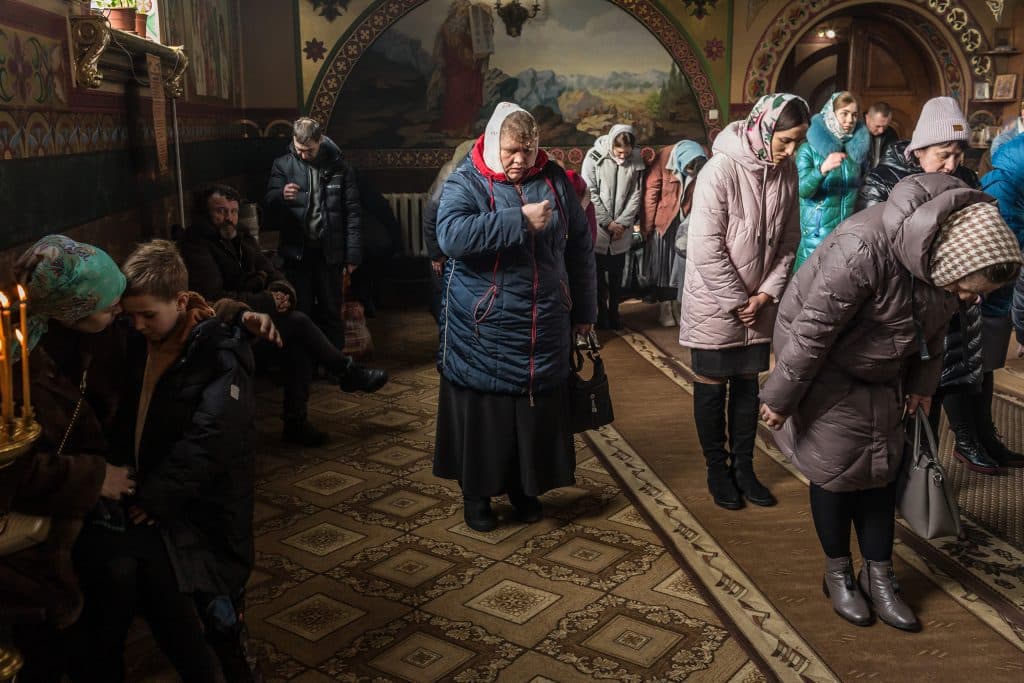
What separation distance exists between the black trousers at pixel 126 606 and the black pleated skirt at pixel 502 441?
1.60m

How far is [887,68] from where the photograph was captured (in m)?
11.1

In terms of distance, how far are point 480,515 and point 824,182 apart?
3053 millimetres

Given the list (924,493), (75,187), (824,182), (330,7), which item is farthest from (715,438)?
(330,7)

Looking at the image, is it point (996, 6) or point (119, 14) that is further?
point (996, 6)

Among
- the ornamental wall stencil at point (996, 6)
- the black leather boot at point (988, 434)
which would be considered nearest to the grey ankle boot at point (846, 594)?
the black leather boot at point (988, 434)

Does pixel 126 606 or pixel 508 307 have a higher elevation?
pixel 508 307

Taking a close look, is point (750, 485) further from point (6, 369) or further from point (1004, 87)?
point (1004, 87)

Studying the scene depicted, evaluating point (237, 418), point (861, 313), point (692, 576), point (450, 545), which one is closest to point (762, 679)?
point (692, 576)

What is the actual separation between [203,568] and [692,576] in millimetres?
1925

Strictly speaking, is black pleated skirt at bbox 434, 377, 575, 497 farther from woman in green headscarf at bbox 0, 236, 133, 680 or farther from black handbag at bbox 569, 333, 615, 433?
woman in green headscarf at bbox 0, 236, 133, 680

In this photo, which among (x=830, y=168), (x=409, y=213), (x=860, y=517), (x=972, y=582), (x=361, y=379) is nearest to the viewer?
(x=860, y=517)

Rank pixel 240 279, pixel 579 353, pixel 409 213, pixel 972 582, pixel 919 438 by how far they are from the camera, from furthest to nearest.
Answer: pixel 409 213, pixel 240 279, pixel 579 353, pixel 972 582, pixel 919 438

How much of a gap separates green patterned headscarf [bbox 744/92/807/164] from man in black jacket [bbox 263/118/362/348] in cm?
328

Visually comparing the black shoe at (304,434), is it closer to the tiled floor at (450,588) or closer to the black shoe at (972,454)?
the tiled floor at (450,588)
